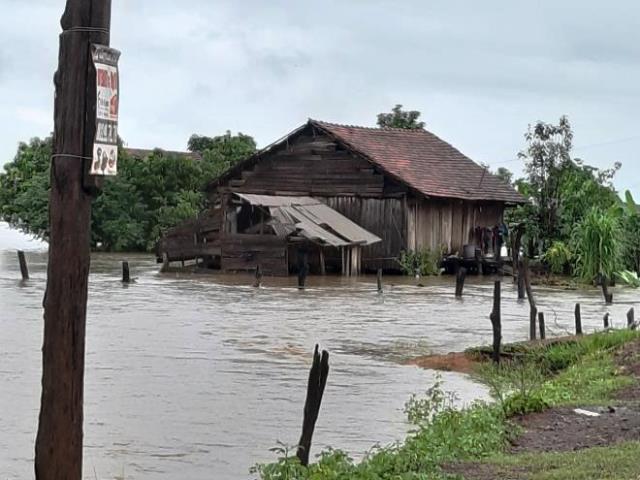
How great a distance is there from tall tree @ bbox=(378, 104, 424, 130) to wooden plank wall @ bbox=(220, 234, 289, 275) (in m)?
19.4

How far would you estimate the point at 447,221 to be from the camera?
42.8 metres

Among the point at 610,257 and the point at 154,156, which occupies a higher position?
the point at 154,156

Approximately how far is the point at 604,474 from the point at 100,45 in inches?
167

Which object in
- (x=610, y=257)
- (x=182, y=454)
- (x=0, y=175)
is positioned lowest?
(x=182, y=454)

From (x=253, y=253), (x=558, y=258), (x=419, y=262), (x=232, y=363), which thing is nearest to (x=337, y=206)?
(x=419, y=262)

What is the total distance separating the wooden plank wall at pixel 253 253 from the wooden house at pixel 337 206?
0.11ft

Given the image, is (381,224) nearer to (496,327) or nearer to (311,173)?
Result: (311,173)

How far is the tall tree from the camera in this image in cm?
5619

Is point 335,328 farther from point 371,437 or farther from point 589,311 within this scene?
point 371,437

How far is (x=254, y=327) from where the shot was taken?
22.6 meters

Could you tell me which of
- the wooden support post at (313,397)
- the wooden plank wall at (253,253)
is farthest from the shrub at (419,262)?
the wooden support post at (313,397)

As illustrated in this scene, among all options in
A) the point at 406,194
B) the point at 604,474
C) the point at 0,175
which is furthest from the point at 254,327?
the point at 0,175

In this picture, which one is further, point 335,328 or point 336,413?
point 335,328

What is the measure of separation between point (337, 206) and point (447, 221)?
4.36 metres
